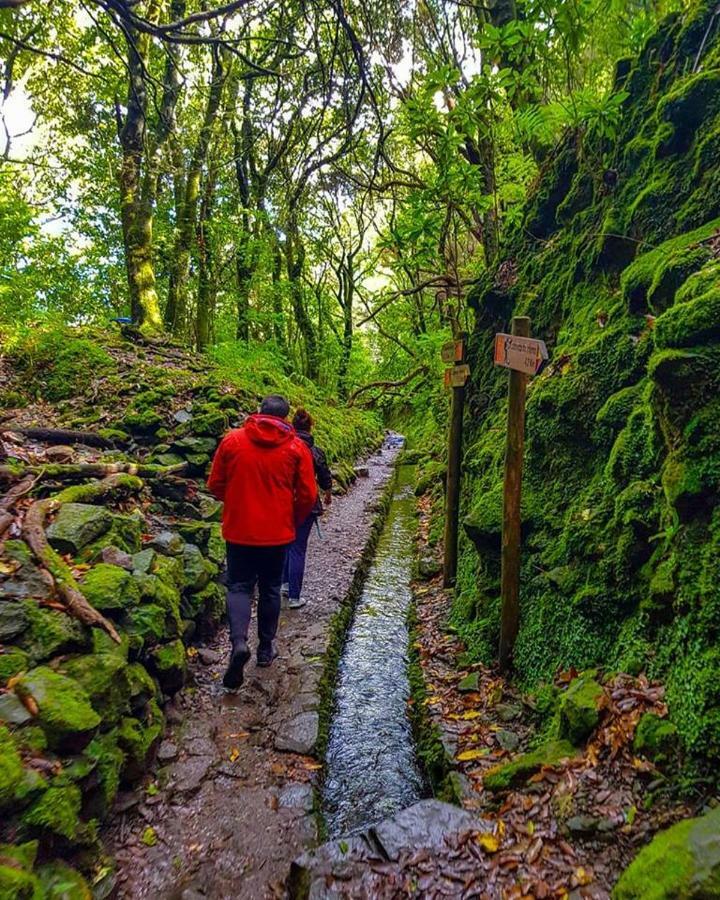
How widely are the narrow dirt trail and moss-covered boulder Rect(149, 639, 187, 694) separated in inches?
5.8

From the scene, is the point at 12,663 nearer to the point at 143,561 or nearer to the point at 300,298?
the point at 143,561

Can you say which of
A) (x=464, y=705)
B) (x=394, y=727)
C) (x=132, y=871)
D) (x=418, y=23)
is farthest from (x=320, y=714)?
(x=418, y=23)

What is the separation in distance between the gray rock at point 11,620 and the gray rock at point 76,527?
1045 millimetres

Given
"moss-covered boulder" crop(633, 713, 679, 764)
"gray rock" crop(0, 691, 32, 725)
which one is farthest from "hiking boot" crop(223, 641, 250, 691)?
"moss-covered boulder" crop(633, 713, 679, 764)

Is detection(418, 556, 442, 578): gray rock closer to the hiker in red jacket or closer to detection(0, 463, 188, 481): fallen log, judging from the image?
the hiker in red jacket

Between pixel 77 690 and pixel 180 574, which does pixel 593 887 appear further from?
pixel 180 574

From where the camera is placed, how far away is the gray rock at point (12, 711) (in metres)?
2.67

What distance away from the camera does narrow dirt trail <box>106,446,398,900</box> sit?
2889mm

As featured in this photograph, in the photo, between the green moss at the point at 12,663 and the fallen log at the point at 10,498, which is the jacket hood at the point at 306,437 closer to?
the fallen log at the point at 10,498

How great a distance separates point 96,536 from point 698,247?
5335 millimetres

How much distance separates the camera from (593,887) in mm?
2375

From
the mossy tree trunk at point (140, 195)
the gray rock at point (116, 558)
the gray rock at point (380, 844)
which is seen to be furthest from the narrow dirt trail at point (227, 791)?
the mossy tree trunk at point (140, 195)

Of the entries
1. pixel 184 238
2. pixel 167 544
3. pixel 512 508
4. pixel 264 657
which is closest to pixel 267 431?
pixel 167 544

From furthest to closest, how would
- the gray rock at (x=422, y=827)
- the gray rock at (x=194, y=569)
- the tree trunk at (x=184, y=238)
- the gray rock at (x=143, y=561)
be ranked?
the tree trunk at (x=184, y=238) < the gray rock at (x=194, y=569) < the gray rock at (x=143, y=561) < the gray rock at (x=422, y=827)
